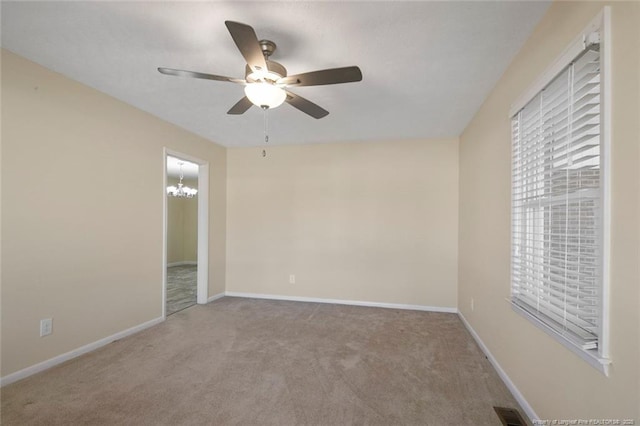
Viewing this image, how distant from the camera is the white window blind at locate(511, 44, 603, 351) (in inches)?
48.8

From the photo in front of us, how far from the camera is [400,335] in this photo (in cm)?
312

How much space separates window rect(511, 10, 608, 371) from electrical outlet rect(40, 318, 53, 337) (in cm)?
363

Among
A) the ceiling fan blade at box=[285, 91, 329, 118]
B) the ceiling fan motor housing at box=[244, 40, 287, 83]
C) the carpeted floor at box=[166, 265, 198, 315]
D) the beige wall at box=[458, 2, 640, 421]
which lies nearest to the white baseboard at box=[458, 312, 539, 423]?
the beige wall at box=[458, 2, 640, 421]

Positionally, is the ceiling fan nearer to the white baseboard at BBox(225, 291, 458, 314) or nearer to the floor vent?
the floor vent

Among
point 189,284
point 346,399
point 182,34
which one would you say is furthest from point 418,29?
point 189,284

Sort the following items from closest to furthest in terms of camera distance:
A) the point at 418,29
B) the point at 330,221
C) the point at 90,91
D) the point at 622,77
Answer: the point at 622,77, the point at 418,29, the point at 90,91, the point at 330,221

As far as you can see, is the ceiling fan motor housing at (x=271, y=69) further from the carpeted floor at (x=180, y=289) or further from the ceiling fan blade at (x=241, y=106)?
the carpeted floor at (x=180, y=289)

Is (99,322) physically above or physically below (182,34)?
below

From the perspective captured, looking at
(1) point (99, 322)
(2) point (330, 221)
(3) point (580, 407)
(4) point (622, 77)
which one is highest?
(4) point (622, 77)

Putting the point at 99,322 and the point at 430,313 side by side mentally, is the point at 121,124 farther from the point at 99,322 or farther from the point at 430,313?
the point at 430,313

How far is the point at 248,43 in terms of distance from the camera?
1471 mm

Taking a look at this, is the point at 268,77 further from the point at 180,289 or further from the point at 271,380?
the point at 180,289

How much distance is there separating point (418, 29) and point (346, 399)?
99.8 inches

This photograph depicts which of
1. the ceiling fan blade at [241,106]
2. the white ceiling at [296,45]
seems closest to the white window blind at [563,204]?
the white ceiling at [296,45]
